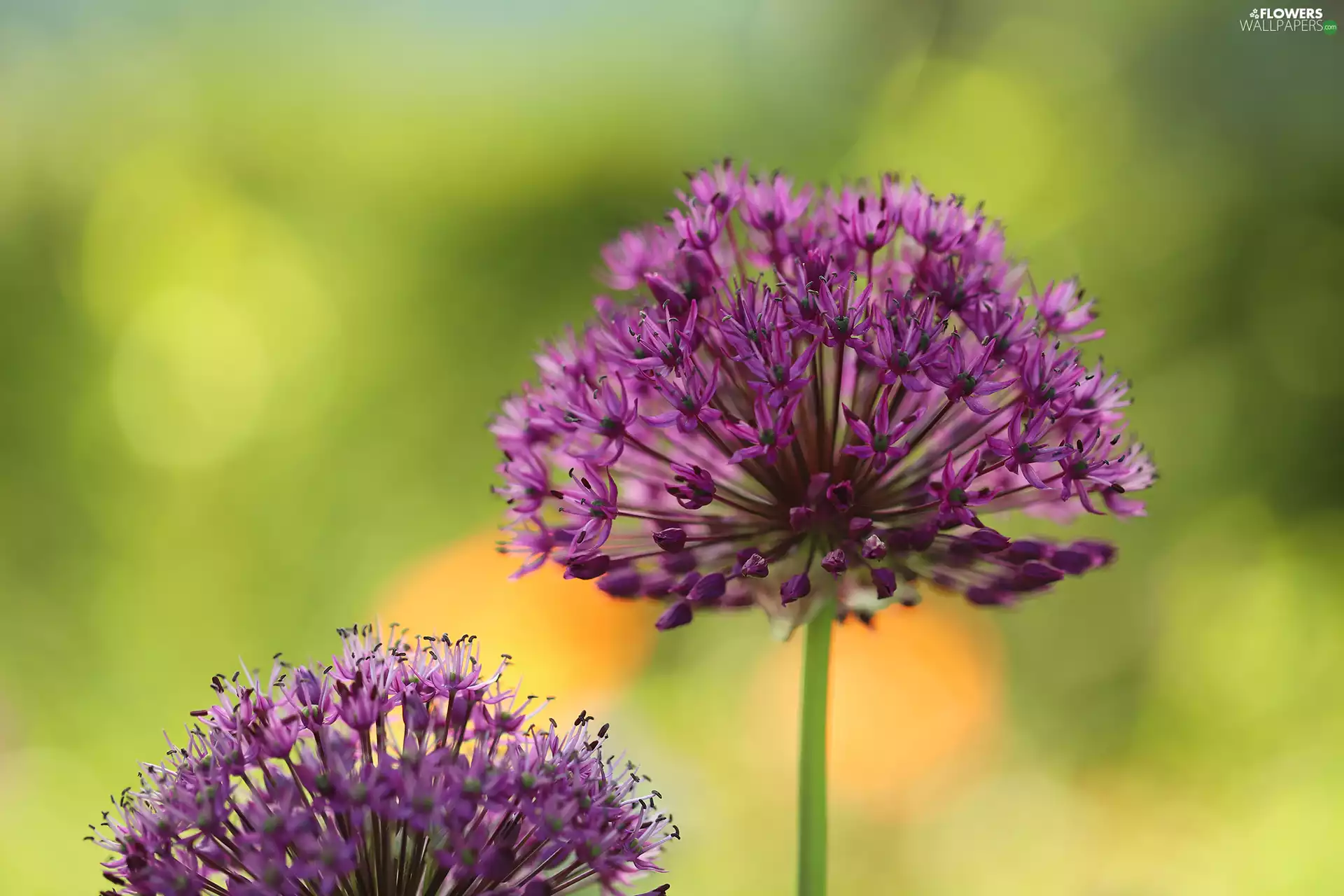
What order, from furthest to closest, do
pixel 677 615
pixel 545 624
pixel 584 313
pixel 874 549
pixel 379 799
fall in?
pixel 584 313 → pixel 545 624 → pixel 677 615 → pixel 874 549 → pixel 379 799

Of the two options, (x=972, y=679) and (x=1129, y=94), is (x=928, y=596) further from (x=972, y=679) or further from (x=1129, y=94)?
(x=1129, y=94)

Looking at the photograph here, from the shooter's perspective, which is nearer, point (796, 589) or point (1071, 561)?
point (796, 589)

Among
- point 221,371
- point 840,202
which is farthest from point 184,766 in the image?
point 221,371

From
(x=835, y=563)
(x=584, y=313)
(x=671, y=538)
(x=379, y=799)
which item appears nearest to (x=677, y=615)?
(x=671, y=538)

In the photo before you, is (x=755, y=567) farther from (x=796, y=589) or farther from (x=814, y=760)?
(x=814, y=760)

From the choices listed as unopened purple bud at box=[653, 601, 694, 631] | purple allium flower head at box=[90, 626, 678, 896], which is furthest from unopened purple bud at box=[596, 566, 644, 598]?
purple allium flower head at box=[90, 626, 678, 896]

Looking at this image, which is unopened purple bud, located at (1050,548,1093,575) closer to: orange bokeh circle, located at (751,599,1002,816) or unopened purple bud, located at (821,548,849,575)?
unopened purple bud, located at (821,548,849,575)

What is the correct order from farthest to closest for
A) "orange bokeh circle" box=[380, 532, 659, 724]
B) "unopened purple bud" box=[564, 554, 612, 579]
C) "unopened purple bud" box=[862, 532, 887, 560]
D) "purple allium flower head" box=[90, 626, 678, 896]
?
"orange bokeh circle" box=[380, 532, 659, 724] → "unopened purple bud" box=[564, 554, 612, 579] → "unopened purple bud" box=[862, 532, 887, 560] → "purple allium flower head" box=[90, 626, 678, 896]
